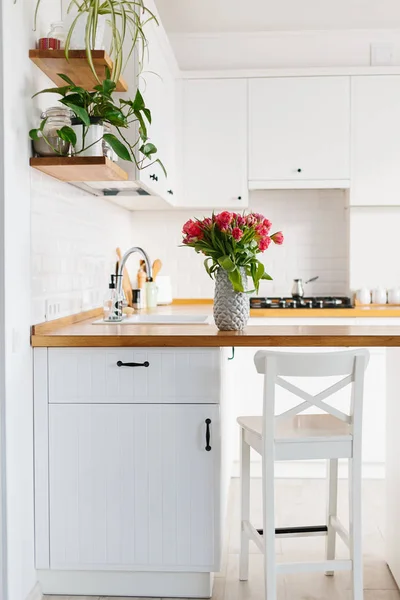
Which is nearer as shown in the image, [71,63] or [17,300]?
[17,300]

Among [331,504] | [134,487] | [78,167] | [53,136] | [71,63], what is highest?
[71,63]

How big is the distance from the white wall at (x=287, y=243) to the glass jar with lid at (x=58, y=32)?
2.35 metres

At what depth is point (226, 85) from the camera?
454cm

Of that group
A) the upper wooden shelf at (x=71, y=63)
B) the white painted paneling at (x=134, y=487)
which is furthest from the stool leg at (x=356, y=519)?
the upper wooden shelf at (x=71, y=63)

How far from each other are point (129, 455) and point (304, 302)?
2.23 metres

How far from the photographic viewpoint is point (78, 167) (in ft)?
8.50

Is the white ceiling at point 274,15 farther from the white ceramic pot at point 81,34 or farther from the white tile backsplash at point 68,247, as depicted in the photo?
the white ceramic pot at point 81,34

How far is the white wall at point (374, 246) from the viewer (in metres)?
4.62

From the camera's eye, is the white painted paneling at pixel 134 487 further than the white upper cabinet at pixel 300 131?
No

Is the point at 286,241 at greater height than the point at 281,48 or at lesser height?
lesser

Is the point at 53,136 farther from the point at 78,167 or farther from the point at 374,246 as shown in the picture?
the point at 374,246

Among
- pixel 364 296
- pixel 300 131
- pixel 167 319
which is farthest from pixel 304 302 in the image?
pixel 167 319

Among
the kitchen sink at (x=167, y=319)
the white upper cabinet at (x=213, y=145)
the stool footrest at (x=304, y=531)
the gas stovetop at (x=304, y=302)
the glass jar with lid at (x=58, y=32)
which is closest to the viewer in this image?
the glass jar with lid at (x=58, y=32)

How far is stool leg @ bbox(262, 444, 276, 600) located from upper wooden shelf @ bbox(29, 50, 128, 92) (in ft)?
4.69
